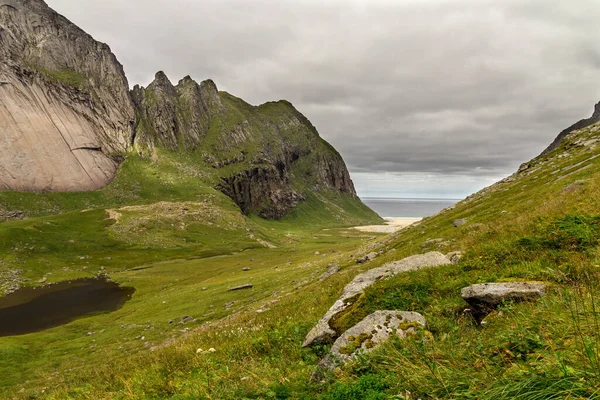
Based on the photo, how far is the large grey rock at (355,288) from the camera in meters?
10.4

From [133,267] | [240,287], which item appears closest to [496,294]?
[240,287]

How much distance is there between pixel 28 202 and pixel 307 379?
226 meters

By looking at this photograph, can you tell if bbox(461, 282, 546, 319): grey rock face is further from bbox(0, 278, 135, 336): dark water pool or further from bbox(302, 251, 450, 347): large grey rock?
bbox(0, 278, 135, 336): dark water pool

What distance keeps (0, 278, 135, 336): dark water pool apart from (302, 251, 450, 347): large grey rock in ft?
224

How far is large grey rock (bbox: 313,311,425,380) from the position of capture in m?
7.70

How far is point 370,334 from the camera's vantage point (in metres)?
8.34

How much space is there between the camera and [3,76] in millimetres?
193000

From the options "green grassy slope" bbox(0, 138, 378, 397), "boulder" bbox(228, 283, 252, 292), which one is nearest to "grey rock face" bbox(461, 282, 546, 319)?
"green grassy slope" bbox(0, 138, 378, 397)

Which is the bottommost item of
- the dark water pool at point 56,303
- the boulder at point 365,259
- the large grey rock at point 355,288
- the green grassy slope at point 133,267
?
the dark water pool at point 56,303

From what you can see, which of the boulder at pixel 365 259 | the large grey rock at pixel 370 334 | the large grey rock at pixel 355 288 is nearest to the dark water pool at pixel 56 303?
the boulder at pixel 365 259

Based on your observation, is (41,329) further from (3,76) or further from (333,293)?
(3,76)

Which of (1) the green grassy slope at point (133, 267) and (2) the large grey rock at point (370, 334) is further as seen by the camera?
(1) the green grassy slope at point (133, 267)

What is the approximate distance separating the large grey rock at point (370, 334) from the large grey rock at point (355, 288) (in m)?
Result: 1.94

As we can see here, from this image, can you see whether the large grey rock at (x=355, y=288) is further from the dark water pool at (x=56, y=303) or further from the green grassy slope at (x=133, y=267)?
the dark water pool at (x=56, y=303)
